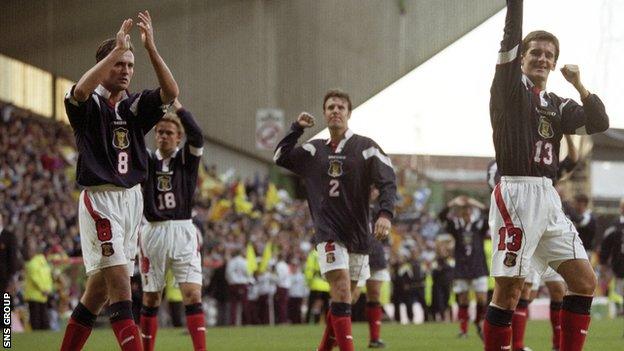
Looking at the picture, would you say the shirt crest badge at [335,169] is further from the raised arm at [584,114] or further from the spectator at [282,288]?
the spectator at [282,288]

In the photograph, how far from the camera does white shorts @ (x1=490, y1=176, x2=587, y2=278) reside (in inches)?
310

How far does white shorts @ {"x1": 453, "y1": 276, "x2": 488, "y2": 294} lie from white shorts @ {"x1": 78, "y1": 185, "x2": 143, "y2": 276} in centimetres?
1093

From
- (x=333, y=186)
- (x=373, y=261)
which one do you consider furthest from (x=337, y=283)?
(x=373, y=261)

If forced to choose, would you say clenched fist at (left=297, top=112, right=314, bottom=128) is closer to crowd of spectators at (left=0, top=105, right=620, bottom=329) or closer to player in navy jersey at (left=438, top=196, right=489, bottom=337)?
player in navy jersey at (left=438, top=196, right=489, bottom=337)

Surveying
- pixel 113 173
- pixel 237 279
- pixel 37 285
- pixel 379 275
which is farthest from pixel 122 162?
pixel 237 279

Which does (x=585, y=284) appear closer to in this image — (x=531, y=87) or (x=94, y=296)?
(x=531, y=87)

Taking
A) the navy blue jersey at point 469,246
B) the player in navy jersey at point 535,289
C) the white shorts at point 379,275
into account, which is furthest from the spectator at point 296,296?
the player in navy jersey at point 535,289

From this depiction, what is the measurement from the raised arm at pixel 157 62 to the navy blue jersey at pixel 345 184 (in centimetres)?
287

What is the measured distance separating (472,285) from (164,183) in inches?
340

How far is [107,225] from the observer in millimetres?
7898

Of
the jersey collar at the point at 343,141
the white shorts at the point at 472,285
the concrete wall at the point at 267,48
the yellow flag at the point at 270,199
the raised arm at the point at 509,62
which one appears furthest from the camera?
the concrete wall at the point at 267,48

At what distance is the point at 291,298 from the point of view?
1075 inches

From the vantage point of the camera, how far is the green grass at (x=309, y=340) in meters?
15.2

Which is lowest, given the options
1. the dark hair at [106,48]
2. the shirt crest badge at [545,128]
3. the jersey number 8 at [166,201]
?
the jersey number 8 at [166,201]
